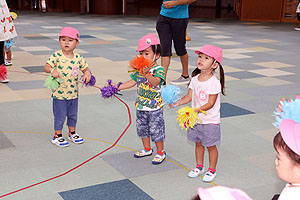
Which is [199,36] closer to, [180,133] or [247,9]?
[247,9]

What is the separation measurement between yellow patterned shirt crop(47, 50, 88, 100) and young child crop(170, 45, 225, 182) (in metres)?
1.29

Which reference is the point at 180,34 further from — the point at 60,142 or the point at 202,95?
the point at 202,95

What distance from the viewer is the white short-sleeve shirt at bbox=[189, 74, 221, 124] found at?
157 inches

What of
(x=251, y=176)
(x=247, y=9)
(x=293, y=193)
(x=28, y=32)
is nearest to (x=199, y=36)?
(x=28, y=32)

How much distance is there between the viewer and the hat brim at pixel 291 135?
1.97 metres

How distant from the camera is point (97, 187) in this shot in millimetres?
3992

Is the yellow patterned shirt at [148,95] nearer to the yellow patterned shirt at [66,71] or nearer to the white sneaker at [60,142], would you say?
the yellow patterned shirt at [66,71]

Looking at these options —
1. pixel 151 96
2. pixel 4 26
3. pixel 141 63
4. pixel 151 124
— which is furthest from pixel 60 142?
pixel 4 26

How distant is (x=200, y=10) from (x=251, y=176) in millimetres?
21529

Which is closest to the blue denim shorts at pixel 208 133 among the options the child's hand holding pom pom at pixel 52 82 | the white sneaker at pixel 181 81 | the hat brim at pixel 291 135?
the child's hand holding pom pom at pixel 52 82

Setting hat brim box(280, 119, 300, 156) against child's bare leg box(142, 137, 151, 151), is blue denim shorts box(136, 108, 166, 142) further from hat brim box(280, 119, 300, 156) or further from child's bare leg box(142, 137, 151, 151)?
hat brim box(280, 119, 300, 156)

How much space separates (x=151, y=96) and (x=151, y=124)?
28cm

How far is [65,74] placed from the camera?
4.80 m

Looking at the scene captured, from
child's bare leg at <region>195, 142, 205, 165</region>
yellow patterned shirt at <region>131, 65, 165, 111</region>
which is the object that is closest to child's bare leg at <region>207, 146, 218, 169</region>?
child's bare leg at <region>195, 142, 205, 165</region>
